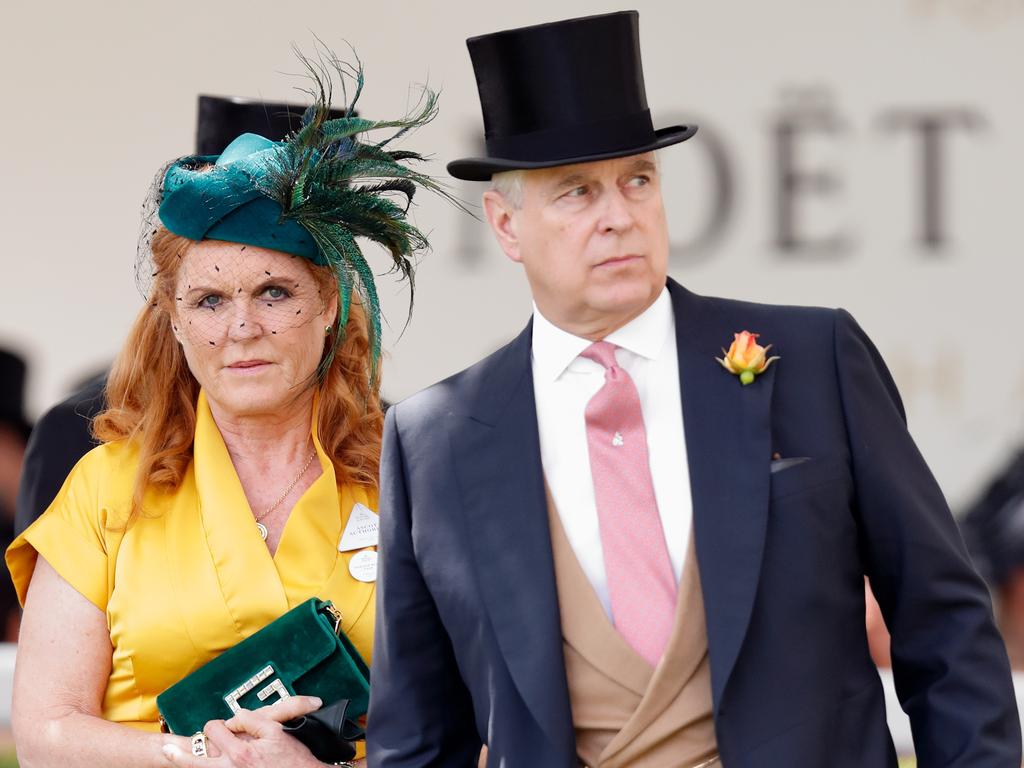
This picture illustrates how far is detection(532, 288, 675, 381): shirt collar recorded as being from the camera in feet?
8.41

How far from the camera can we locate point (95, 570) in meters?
3.04

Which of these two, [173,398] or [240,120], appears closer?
[173,398]

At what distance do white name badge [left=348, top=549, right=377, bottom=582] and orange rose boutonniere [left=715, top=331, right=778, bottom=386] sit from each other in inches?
34.2

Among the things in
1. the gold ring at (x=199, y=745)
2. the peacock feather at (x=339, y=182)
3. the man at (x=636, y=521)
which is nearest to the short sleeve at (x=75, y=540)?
the gold ring at (x=199, y=745)

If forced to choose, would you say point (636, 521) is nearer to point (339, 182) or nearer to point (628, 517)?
point (628, 517)

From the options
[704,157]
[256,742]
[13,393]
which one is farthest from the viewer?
[13,393]

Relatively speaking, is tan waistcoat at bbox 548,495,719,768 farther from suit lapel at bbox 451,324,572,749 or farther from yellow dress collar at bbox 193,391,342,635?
yellow dress collar at bbox 193,391,342,635

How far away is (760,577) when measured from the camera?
239 centimetres

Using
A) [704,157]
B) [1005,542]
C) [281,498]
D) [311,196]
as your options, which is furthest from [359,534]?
[1005,542]

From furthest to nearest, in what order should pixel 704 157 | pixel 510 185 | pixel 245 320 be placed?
pixel 704 157 < pixel 245 320 < pixel 510 185

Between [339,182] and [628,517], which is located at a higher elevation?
[339,182]

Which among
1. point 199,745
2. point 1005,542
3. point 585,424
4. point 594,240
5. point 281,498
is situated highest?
point 594,240

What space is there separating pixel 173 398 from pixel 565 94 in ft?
3.60

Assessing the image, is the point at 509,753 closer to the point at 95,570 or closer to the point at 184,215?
the point at 95,570
